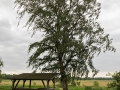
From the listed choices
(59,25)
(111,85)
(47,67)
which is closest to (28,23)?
(59,25)

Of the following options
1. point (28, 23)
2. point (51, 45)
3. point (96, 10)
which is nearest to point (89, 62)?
point (51, 45)

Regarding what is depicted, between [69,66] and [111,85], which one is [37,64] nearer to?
[69,66]

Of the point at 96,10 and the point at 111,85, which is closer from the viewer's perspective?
the point at 96,10

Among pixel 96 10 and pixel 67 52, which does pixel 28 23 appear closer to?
pixel 67 52

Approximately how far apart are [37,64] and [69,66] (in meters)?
3.84

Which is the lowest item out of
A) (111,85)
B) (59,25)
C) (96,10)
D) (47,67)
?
(111,85)

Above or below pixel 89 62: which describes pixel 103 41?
above

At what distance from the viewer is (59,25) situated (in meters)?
23.6

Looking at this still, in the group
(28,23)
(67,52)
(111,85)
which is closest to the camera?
(67,52)

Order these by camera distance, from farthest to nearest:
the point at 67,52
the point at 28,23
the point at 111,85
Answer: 1. the point at 111,85
2. the point at 28,23
3. the point at 67,52

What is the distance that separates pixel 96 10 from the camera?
24.9 m

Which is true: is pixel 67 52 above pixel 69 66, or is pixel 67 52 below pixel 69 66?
above

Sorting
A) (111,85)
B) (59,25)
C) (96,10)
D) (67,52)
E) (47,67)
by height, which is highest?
(96,10)

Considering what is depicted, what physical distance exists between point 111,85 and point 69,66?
7.63 meters
